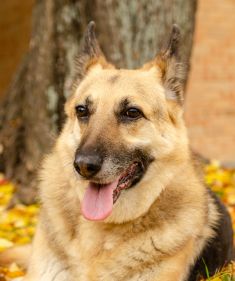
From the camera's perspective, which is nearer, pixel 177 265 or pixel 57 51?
pixel 177 265

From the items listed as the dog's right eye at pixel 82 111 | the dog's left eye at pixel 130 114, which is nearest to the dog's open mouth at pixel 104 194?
the dog's left eye at pixel 130 114

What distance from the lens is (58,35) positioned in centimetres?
717

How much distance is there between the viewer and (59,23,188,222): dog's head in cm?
437

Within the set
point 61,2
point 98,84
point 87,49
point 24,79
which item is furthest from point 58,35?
point 98,84

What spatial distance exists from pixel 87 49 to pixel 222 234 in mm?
1727

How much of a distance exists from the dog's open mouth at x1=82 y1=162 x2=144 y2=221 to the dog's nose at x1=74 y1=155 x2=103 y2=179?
8.0 inches

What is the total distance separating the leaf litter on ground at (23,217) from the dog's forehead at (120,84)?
1050 mm

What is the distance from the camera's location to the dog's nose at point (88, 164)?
13.9ft

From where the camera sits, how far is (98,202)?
446cm

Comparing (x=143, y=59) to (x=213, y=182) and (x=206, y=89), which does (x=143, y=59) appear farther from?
(x=206, y=89)

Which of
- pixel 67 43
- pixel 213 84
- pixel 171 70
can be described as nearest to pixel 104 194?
pixel 171 70

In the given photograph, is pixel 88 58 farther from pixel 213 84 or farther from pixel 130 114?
pixel 213 84

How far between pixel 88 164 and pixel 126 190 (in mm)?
503

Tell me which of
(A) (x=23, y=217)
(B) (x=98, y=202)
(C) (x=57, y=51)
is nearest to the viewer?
(B) (x=98, y=202)
